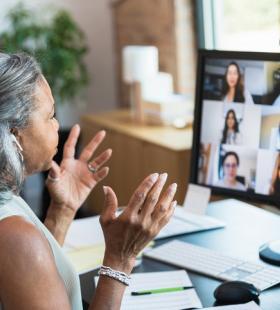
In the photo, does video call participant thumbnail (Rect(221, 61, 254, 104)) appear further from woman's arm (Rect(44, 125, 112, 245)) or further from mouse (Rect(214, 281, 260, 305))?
mouse (Rect(214, 281, 260, 305))

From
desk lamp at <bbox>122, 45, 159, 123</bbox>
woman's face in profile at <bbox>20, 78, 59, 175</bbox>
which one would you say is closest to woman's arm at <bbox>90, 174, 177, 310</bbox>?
woman's face in profile at <bbox>20, 78, 59, 175</bbox>

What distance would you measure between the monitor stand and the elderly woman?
0.48 m

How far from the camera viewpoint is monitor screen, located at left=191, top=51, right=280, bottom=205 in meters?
1.72

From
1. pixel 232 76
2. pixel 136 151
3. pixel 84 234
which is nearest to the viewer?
pixel 232 76

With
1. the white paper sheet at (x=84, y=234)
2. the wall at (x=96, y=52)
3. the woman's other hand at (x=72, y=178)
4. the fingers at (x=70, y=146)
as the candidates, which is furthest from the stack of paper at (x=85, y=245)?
the wall at (x=96, y=52)

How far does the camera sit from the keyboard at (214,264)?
1584 mm

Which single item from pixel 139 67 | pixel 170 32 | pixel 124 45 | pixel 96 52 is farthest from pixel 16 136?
pixel 96 52

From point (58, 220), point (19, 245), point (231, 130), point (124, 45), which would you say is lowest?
point (58, 220)

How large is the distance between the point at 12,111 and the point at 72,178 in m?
0.55

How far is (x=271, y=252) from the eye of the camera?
1732 millimetres

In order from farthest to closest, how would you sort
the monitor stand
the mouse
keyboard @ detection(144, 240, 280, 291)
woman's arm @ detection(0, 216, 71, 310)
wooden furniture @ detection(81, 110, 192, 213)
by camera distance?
1. wooden furniture @ detection(81, 110, 192, 213)
2. the monitor stand
3. keyboard @ detection(144, 240, 280, 291)
4. the mouse
5. woman's arm @ detection(0, 216, 71, 310)

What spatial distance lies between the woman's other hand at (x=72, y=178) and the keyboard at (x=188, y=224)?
280 mm

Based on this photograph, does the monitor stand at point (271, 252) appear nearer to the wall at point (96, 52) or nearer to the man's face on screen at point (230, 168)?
the man's face on screen at point (230, 168)

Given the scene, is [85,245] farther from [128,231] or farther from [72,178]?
[128,231]
